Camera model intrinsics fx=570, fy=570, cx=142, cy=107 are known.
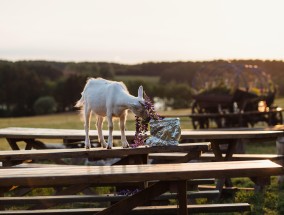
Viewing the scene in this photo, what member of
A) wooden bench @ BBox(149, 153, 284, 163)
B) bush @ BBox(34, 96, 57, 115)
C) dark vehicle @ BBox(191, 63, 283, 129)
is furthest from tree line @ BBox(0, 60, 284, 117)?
wooden bench @ BBox(149, 153, 284, 163)

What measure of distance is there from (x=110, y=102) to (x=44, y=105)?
34.9 metres

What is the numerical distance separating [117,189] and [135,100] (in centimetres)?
174

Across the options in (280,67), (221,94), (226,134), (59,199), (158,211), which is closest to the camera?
(158,211)

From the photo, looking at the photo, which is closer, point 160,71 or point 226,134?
point 226,134

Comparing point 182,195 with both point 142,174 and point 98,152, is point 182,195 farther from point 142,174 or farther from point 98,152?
point 98,152

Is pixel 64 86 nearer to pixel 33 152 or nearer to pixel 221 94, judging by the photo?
pixel 221 94

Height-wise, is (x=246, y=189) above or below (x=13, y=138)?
below

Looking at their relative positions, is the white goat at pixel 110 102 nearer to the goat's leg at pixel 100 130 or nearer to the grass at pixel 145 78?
the goat's leg at pixel 100 130

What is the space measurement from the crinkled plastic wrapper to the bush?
3473 cm

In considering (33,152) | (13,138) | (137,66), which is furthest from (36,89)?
(33,152)

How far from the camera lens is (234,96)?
17984 mm

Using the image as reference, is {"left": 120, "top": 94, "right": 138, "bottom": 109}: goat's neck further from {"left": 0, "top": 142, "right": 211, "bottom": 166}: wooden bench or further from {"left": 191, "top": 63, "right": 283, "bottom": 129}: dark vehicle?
{"left": 191, "top": 63, "right": 283, "bottom": 129}: dark vehicle

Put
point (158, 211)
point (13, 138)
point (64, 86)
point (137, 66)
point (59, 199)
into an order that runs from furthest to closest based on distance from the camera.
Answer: point (137, 66), point (64, 86), point (13, 138), point (59, 199), point (158, 211)

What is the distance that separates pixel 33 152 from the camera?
18.5ft
